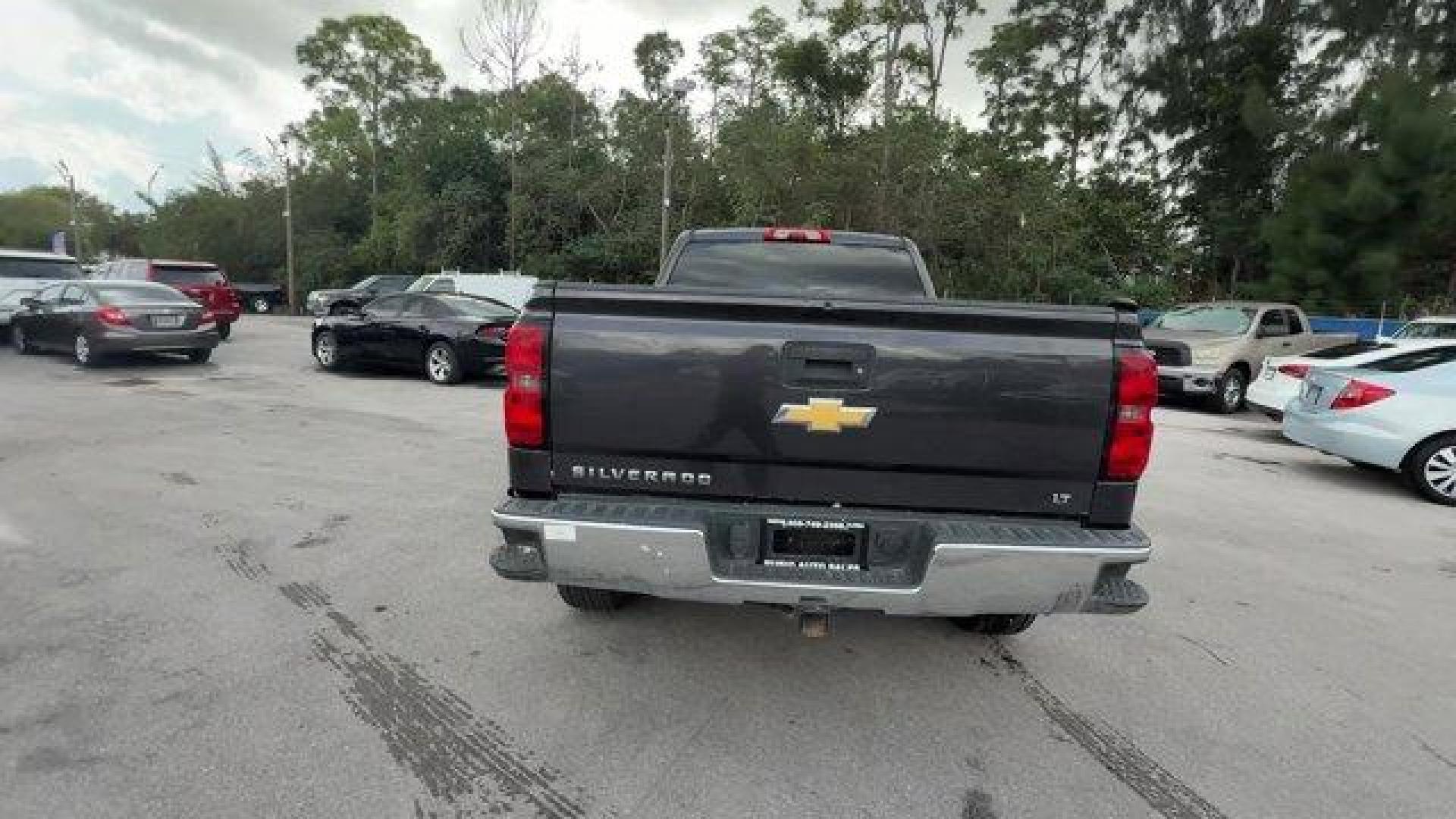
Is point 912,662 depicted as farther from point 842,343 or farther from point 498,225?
point 498,225

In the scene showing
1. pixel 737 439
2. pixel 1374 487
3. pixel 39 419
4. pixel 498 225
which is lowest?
pixel 39 419

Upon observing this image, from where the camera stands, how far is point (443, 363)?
1212cm

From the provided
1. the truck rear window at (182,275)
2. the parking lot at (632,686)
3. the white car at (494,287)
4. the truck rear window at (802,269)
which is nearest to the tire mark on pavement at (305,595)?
the parking lot at (632,686)

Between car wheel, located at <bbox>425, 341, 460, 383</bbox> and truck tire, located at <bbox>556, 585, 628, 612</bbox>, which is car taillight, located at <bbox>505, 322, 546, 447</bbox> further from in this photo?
car wheel, located at <bbox>425, 341, 460, 383</bbox>

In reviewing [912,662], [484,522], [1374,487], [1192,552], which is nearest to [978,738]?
[912,662]

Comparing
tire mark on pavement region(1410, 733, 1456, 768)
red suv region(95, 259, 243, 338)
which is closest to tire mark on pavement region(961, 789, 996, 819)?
tire mark on pavement region(1410, 733, 1456, 768)

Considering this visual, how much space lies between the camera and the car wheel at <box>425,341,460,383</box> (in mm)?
12031

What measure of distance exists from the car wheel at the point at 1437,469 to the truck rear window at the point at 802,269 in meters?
5.86

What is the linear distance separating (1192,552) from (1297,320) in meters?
10.9

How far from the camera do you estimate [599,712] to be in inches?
122

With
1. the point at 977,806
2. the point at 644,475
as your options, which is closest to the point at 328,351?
the point at 644,475

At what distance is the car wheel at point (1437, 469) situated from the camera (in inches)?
275

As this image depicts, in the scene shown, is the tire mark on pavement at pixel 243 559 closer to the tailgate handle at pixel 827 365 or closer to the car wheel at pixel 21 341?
the tailgate handle at pixel 827 365

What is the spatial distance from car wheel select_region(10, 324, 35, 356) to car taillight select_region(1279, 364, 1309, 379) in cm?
2033
